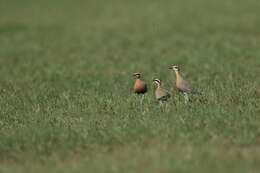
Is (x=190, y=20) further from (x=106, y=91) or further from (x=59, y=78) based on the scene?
(x=106, y=91)

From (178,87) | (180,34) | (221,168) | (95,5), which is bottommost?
(221,168)

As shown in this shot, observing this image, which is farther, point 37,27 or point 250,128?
point 37,27

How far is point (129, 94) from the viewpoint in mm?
14023

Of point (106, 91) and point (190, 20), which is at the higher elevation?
point (190, 20)

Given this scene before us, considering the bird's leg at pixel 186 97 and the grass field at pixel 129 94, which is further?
the bird's leg at pixel 186 97

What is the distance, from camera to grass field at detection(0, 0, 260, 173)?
9664 millimetres

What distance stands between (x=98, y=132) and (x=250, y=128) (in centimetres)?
222

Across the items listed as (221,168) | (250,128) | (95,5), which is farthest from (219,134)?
(95,5)

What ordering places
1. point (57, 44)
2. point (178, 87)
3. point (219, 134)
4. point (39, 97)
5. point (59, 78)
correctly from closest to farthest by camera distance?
point (219, 134) → point (178, 87) → point (39, 97) → point (59, 78) → point (57, 44)

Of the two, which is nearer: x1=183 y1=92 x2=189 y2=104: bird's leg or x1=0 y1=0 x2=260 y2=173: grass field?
x1=0 y1=0 x2=260 y2=173: grass field

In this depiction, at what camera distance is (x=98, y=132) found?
10938mm

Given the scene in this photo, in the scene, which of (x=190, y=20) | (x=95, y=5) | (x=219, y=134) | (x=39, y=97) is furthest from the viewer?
(x=95, y=5)

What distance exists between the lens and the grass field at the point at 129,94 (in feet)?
31.7

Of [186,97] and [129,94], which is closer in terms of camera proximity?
[186,97]
